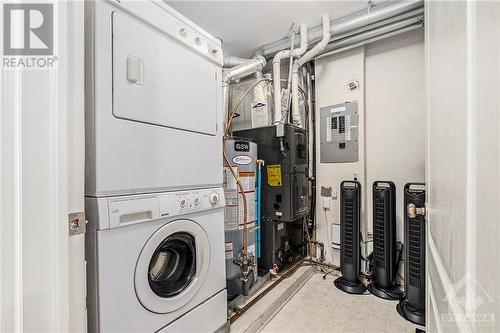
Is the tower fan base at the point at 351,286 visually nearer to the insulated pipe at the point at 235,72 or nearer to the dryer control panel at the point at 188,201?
the dryer control panel at the point at 188,201

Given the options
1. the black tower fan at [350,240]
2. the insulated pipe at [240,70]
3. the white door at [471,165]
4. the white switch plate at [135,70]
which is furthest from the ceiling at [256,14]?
the white door at [471,165]

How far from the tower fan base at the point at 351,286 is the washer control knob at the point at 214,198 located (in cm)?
151

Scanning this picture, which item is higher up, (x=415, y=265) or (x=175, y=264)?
(x=175, y=264)

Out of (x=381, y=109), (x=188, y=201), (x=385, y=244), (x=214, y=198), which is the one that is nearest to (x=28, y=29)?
(x=188, y=201)

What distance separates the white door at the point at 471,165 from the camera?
0.30 metres

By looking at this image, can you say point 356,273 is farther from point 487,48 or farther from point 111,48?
point 111,48

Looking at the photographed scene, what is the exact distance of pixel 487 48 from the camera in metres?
0.31

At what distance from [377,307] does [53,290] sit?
212cm

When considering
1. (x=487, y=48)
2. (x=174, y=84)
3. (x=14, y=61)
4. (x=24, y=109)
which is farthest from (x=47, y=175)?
(x=487, y=48)

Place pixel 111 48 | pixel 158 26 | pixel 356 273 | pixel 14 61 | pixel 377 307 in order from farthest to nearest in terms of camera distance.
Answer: pixel 356 273 → pixel 377 307 → pixel 158 26 → pixel 111 48 → pixel 14 61

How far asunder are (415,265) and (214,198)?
1581 millimetres

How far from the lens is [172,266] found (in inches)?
53.7

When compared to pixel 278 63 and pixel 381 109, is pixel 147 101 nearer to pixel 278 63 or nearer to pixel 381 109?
pixel 278 63

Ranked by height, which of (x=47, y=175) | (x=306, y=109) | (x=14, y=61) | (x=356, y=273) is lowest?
(x=356, y=273)
